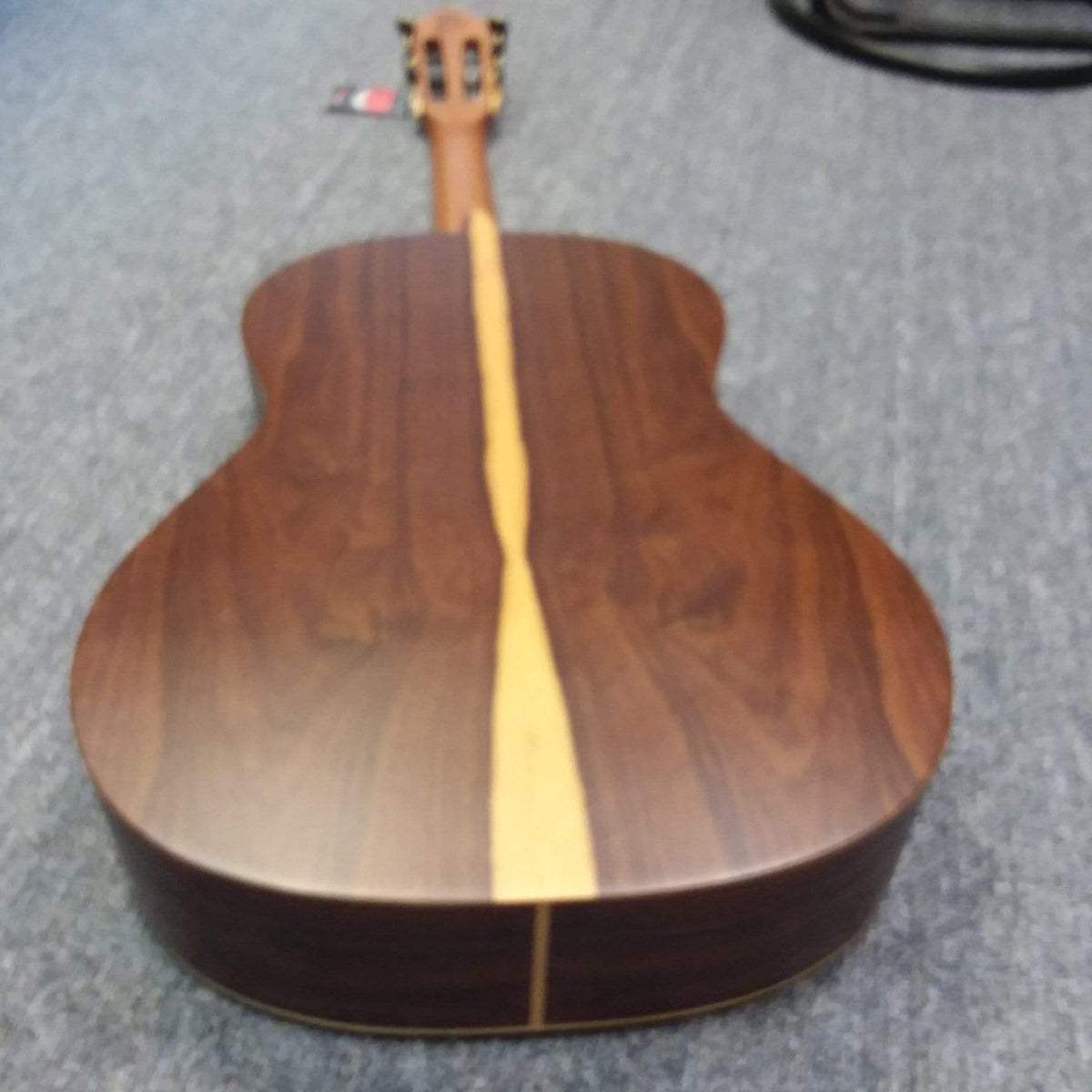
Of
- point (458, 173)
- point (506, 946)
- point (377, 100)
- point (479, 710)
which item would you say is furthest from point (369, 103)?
point (506, 946)

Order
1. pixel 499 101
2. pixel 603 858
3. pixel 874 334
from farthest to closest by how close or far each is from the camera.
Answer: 1. pixel 499 101
2. pixel 874 334
3. pixel 603 858

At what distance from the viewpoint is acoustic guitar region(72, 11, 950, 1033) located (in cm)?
63

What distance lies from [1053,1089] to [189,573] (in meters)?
0.66

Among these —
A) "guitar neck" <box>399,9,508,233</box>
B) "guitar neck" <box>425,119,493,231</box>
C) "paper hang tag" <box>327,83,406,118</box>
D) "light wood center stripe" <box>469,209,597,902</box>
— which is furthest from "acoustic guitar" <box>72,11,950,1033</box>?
"paper hang tag" <box>327,83,406,118</box>

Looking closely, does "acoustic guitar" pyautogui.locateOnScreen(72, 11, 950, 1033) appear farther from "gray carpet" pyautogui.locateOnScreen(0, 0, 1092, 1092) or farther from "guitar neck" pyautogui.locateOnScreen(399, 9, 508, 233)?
"guitar neck" pyautogui.locateOnScreen(399, 9, 508, 233)

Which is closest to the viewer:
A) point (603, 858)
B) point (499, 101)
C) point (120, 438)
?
point (603, 858)

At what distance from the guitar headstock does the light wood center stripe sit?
2.63 ft

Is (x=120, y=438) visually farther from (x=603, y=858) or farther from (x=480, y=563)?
(x=603, y=858)

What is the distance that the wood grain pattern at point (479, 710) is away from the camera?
633 mm

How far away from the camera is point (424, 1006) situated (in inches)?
28.1

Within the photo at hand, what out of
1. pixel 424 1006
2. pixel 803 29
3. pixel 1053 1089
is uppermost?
pixel 803 29

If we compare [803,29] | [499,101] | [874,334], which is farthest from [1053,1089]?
[803,29]

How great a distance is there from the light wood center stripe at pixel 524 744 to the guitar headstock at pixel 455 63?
0.80m

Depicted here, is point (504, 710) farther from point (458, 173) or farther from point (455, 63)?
A: point (455, 63)
